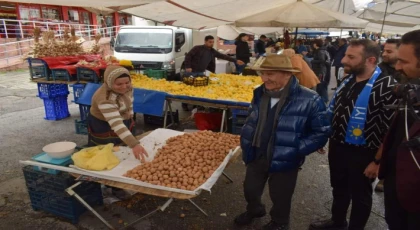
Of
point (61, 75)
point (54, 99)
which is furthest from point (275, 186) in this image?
point (54, 99)

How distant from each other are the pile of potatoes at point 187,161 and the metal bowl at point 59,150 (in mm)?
834

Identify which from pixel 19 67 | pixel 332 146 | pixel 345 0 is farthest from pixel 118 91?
pixel 19 67

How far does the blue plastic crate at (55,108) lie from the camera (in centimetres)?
706

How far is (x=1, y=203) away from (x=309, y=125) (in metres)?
3.99

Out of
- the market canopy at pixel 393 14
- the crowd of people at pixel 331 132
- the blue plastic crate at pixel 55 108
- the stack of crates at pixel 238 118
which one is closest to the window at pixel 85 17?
the blue plastic crate at pixel 55 108

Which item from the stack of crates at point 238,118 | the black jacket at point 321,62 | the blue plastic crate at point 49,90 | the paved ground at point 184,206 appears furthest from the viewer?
the black jacket at point 321,62

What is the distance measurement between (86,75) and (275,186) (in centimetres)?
499

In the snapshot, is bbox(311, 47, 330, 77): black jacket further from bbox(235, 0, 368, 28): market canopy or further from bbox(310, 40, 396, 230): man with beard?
bbox(310, 40, 396, 230): man with beard

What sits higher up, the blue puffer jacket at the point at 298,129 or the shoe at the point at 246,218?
the blue puffer jacket at the point at 298,129

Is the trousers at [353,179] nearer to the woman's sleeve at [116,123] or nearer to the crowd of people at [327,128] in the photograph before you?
the crowd of people at [327,128]

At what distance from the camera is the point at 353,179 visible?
2.81m

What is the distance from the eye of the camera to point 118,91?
3.27m

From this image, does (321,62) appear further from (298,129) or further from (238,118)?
(298,129)

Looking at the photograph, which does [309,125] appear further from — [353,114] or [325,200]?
[325,200]
